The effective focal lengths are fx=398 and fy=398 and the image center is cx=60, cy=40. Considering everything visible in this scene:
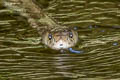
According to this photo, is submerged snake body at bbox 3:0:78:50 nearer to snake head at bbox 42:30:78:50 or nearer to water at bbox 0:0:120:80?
snake head at bbox 42:30:78:50

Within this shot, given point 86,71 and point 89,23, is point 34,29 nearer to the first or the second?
point 89,23

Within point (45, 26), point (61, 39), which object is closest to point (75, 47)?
point (61, 39)

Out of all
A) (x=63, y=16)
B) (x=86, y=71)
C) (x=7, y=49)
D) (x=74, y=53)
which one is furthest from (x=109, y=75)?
(x=63, y=16)

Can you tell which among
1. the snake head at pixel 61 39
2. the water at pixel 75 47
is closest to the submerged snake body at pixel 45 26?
the snake head at pixel 61 39

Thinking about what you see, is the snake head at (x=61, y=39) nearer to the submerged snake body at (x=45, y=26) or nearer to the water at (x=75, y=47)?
the submerged snake body at (x=45, y=26)

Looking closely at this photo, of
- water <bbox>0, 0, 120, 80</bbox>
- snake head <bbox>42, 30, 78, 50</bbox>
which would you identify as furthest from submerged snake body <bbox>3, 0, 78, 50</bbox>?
water <bbox>0, 0, 120, 80</bbox>

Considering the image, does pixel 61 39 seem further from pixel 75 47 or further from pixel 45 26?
pixel 45 26
